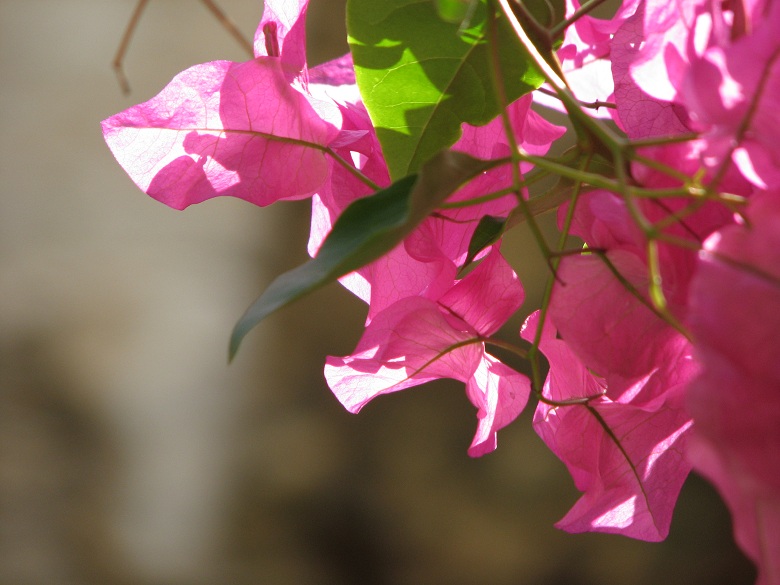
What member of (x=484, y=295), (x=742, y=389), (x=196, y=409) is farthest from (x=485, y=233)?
(x=196, y=409)

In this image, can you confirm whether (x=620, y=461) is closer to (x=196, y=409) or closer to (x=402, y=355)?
(x=402, y=355)

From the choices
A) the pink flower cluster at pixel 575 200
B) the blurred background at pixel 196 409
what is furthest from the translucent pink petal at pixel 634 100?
the blurred background at pixel 196 409

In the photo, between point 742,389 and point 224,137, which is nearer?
point 742,389

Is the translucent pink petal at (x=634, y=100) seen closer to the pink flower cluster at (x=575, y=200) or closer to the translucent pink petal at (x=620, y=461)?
the pink flower cluster at (x=575, y=200)

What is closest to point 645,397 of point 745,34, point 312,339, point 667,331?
point 667,331

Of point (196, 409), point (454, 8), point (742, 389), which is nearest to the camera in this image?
point (742, 389)

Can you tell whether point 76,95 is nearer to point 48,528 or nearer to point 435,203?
point 48,528

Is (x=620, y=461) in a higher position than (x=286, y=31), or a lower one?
lower
